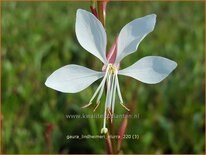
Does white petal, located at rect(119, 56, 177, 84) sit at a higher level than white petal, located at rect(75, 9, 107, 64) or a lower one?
lower

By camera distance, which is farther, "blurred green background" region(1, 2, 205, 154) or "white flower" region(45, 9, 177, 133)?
"blurred green background" region(1, 2, 205, 154)

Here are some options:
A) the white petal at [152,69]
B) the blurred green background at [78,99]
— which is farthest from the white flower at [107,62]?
the blurred green background at [78,99]

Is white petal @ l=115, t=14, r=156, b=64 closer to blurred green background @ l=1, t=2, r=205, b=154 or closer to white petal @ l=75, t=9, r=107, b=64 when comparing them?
white petal @ l=75, t=9, r=107, b=64

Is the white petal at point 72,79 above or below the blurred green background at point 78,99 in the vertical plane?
above

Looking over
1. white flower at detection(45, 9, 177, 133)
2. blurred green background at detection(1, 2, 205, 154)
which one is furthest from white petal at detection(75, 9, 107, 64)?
blurred green background at detection(1, 2, 205, 154)

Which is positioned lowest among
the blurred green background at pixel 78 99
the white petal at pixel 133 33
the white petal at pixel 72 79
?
the blurred green background at pixel 78 99

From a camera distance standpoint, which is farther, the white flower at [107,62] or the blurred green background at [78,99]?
the blurred green background at [78,99]

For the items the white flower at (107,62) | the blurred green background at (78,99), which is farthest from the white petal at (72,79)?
the blurred green background at (78,99)

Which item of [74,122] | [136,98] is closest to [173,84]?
[136,98]

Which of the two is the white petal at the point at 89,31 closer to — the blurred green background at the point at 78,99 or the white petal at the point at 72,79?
the white petal at the point at 72,79
